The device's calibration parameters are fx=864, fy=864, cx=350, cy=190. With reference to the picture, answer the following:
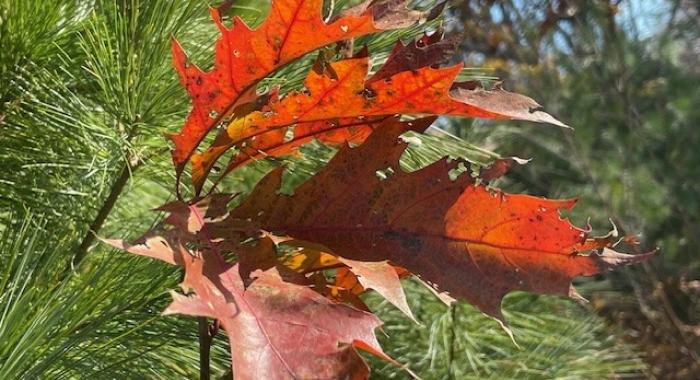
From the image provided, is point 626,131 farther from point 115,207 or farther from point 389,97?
point 389,97

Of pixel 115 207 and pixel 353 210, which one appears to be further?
pixel 115 207

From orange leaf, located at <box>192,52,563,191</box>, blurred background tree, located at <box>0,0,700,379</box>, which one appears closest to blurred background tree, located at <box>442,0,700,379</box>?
A: blurred background tree, located at <box>0,0,700,379</box>

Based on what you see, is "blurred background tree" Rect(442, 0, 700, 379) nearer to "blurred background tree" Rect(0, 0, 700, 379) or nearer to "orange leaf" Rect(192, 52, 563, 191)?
"blurred background tree" Rect(0, 0, 700, 379)

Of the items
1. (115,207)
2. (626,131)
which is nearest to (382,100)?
(115,207)

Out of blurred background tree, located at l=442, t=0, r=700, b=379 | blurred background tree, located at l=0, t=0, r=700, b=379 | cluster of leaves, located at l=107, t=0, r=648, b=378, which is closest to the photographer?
cluster of leaves, located at l=107, t=0, r=648, b=378

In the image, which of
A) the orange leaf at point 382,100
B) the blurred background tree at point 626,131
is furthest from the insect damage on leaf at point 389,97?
the blurred background tree at point 626,131

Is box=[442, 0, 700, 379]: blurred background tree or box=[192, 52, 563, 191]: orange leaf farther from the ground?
box=[192, 52, 563, 191]: orange leaf

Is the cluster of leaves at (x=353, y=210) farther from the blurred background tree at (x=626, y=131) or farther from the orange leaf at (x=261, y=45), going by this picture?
the blurred background tree at (x=626, y=131)

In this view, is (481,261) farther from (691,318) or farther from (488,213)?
(691,318)
